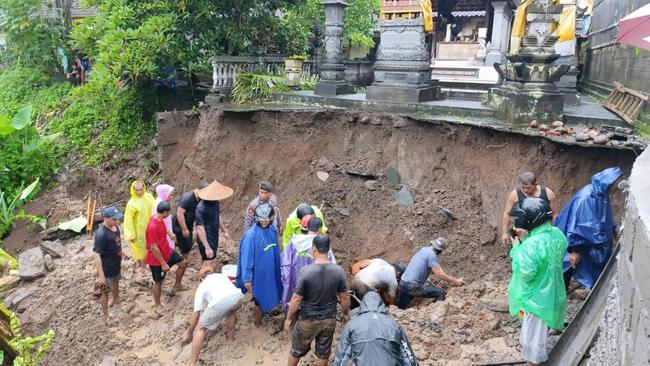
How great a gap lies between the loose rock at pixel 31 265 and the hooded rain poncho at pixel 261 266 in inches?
174

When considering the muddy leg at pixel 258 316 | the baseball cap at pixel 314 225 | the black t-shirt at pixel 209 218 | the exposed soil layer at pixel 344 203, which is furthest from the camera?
the black t-shirt at pixel 209 218

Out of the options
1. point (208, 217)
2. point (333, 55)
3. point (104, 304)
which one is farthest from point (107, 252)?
point (333, 55)

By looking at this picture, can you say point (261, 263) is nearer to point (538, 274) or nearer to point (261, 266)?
point (261, 266)

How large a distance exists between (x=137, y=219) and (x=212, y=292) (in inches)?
83.3

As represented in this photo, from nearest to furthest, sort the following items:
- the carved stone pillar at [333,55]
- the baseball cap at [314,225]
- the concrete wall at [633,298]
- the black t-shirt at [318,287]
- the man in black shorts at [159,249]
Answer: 1. the concrete wall at [633,298]
2. the black t-shirt at [318,287]
3. the baseball cap at [314,225]
4. the man in black shorts at [159,249]
5. the carved stone pillar at [333,55]

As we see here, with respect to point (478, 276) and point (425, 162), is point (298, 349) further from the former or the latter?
point (425, 162)

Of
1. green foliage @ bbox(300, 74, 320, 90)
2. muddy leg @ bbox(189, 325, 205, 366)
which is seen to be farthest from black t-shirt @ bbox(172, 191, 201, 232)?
green foliage @ bbox(300, 74, 320, 90)

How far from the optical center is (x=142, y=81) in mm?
11125

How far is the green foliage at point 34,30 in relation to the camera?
44.8 feet

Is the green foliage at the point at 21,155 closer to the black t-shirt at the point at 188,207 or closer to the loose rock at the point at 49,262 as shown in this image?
the loose rock at the point at 49,262

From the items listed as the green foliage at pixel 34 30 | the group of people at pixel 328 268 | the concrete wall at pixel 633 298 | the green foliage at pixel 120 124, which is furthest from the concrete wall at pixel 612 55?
the green foliage at pixel 34 30

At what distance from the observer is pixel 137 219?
21.0 ft

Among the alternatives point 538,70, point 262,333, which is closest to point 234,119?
point 262,333

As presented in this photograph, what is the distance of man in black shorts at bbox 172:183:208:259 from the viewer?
6551 mm
